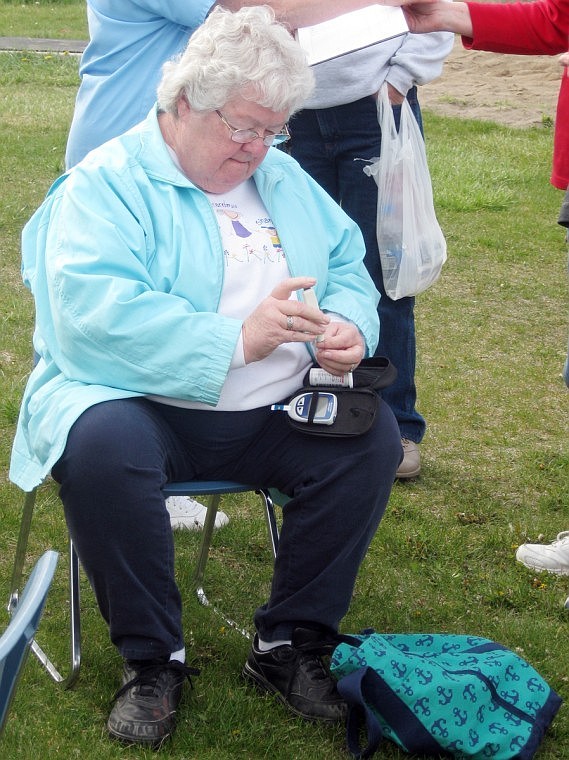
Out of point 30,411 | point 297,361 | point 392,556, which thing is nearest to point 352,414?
point 297,361

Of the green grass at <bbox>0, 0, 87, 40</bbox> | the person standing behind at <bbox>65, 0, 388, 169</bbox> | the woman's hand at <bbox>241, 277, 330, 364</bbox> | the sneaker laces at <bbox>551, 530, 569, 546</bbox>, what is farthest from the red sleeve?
the green grass at <bbox>0, 0, 87, 40</bbox>

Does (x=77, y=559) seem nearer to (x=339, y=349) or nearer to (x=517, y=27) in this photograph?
(x=339, y=349)

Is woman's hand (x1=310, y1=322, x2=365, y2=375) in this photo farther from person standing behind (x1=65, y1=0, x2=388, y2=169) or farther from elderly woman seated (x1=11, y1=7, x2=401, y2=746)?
person standing behind (x1=65, y1=0, x2=388, y2=169)

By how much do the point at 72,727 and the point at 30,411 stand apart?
2.49 feet

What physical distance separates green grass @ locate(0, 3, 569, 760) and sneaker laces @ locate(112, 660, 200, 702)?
12cm

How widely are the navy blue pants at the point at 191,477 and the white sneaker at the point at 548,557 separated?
950 mm

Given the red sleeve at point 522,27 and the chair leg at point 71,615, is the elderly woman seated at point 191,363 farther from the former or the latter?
the red sleeve at point 522,27

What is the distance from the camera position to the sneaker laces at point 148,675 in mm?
2621

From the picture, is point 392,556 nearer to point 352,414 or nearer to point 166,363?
point 352,414

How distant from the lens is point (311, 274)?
2.84 m

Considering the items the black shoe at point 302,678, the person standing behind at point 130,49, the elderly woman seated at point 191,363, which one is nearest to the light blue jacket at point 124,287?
the elderly woman seated at point 191,363

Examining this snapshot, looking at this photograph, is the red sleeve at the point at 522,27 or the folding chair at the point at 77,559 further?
the red sleeve at the point at 522,27

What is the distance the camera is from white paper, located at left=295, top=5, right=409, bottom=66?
123 inches

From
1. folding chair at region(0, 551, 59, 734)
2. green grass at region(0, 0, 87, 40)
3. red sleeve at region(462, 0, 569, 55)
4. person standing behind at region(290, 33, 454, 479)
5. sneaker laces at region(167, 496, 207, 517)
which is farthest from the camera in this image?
green grass at region(0, 0, 87, 40)
